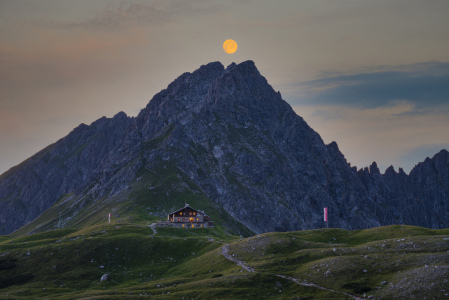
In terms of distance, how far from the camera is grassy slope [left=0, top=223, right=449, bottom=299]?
81.7 meters

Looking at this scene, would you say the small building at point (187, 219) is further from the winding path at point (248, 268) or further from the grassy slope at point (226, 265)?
the winding path at point (248, 268)

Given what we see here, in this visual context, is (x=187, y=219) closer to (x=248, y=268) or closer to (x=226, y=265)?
(x=226, y=265)

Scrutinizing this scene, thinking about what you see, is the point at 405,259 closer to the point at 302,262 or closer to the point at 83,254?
the point at 302,262

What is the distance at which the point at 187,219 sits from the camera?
193 m

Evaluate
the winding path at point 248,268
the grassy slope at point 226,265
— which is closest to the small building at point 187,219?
the grassy slope at point 226,265

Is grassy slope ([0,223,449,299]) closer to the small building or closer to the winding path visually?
the winding path

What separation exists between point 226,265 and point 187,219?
8690cm

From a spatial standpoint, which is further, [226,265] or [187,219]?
[187,219]

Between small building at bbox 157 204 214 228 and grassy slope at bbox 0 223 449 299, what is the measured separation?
18.5m

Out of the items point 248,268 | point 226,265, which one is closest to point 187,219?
point 226,265

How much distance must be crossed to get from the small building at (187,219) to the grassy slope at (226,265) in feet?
60.6

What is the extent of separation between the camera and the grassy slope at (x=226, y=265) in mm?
81688

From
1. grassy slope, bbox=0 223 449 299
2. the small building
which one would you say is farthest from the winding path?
the small building

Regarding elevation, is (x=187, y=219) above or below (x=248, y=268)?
above
